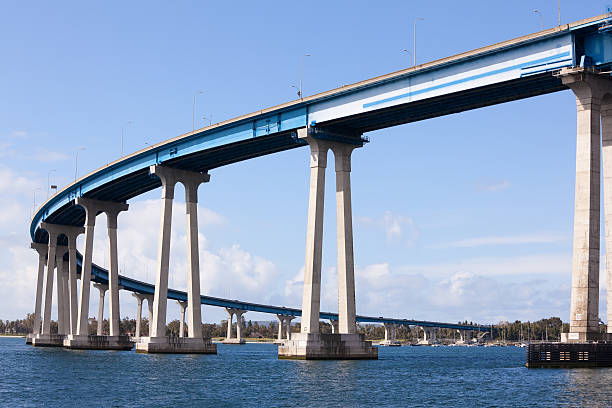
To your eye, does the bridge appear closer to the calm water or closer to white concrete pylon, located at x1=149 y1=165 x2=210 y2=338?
white concrete pylon, located at x1=149 y1=165 x2=210 y2=338

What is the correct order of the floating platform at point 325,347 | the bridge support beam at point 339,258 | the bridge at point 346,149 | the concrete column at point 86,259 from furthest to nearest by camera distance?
1. the concrete column at point 86,259
2. the bridge support beam at point 339,258
3. the floating platform at point 325,347
4. the bridge at point 346,149

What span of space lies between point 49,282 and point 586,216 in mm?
118274

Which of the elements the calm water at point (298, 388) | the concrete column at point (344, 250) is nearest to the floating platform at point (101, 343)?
the calm water at point (298, 388)

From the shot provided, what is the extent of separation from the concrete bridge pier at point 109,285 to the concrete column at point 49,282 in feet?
85.9

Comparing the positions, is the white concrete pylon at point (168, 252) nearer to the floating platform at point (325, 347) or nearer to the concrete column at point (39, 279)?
the floating platform at point (325, 347)

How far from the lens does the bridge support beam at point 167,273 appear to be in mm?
89625

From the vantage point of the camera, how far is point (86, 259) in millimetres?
115812

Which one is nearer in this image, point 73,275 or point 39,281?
point 73,275

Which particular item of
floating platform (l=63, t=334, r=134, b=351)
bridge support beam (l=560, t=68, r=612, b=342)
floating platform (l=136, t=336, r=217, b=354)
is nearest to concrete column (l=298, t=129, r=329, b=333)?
floating platform (l=136, t=336, r=217, b=354)

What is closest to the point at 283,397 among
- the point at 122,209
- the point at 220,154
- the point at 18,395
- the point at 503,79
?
the point at 18,395

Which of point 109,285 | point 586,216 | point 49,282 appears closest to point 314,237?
point 586,216

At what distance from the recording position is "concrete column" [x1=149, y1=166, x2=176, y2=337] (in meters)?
91.8

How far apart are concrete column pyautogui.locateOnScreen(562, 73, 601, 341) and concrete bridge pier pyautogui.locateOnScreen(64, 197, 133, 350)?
71.2m

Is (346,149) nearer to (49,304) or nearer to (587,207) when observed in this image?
(587,207)
